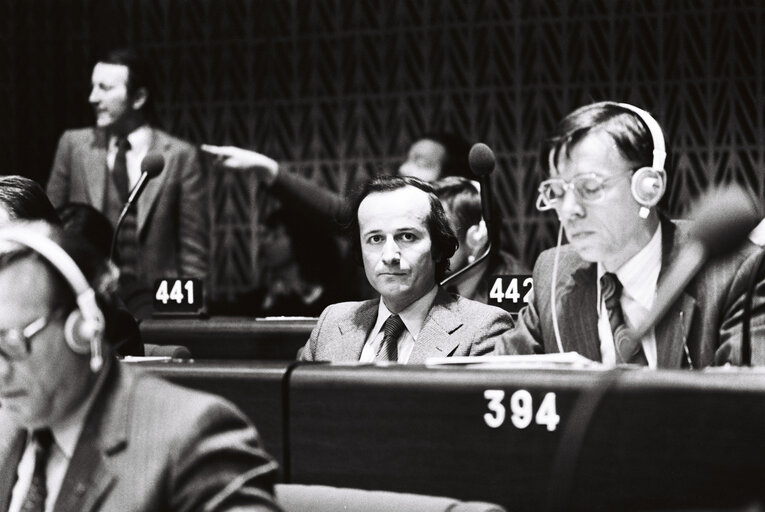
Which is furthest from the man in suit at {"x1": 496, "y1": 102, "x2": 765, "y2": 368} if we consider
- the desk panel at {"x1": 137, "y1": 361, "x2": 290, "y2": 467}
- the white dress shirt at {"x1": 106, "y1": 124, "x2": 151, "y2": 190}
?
the white dress shirt at {"x1": 106, "y1": 124, "x2": 151, "y2": 190}

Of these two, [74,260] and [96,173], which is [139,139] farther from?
[74,260]

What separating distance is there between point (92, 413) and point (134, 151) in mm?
4190

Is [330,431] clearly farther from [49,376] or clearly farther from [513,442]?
[49,376]

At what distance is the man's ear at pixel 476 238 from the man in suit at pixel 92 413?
9.10ft

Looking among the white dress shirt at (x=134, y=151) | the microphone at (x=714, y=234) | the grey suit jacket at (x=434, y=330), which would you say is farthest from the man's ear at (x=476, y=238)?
the microphone at (x=714, y=234)

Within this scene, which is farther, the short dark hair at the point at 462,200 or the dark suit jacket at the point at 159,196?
the dark suit jacket at the point at 159,196

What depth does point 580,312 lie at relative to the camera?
2688 millimetres

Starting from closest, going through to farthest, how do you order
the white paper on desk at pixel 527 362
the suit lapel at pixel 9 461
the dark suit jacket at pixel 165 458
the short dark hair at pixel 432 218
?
the dark suit jacket at pixel 165 458, the suit lapel at pixel 9 461, the white paper on desk at pixel 527 362, the short dark hair at pixel 432 218

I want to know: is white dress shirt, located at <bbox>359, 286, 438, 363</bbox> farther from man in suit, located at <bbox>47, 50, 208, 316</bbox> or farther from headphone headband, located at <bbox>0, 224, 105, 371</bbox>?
man in suit, located at <bbox>47, 50, 208, 316</bbox>

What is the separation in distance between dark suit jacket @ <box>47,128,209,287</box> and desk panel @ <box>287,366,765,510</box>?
3.54 m

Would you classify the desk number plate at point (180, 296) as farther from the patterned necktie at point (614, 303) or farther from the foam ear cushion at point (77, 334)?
the foam ear cushion at point (77, 334)

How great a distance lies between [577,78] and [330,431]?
488cm

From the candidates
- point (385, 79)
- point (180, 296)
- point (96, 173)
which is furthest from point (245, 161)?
point (385, 79)

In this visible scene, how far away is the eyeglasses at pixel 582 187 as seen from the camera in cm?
264
